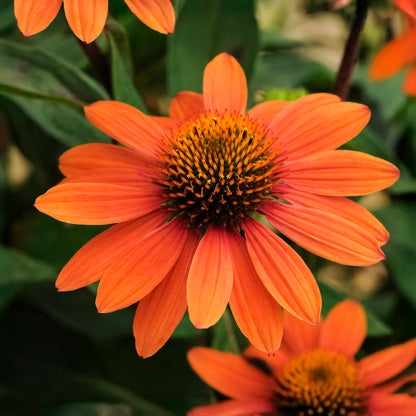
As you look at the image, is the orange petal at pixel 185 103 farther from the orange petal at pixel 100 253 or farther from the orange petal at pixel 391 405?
the orange petal at pixel 391 405

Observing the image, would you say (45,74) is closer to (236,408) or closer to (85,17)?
(85,17)

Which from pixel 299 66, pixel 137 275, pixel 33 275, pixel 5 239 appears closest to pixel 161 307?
pixel 137 275

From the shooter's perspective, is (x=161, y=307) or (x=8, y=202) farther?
(x=8, y=202)

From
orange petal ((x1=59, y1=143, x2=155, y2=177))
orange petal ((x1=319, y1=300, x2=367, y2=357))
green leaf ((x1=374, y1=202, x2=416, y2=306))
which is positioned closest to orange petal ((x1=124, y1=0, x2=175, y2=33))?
orange petal ((x1=59, y1=143, x2=155, y2=177))

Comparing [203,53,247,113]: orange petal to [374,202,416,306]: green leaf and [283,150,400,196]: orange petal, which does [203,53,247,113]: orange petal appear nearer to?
[283,150,400,196]: orange petal

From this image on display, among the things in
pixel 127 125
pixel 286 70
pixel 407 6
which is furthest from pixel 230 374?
pixel 286 70

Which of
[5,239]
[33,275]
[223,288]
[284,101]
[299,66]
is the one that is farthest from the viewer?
[299,66]

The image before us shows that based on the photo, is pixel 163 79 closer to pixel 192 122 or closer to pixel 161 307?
pixel 192 122

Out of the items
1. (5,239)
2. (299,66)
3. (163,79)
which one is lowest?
(5,239)
